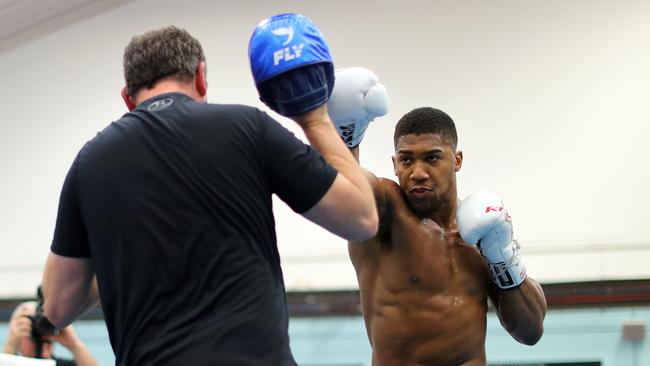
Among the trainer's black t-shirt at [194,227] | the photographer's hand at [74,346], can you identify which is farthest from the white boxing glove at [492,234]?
the photographer's hand at [74,346]

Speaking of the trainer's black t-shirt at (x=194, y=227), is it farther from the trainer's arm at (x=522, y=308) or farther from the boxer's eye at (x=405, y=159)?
the trainer's arm at (x=522, y=308)

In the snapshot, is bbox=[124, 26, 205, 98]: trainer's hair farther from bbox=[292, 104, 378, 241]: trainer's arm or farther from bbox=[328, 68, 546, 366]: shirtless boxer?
bbox=[328, 68, 546, 366]: shirtless boxer

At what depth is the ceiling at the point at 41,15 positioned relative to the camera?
233 inches

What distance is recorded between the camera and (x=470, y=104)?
4.98 meters

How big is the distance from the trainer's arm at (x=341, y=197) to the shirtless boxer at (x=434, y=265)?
89 centimetres

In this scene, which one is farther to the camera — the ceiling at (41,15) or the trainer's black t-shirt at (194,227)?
the ceiling at (41,15)

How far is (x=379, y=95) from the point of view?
7.21 feet

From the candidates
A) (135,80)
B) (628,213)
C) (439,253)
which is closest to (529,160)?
(628,213)

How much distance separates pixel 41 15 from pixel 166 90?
16.3ft

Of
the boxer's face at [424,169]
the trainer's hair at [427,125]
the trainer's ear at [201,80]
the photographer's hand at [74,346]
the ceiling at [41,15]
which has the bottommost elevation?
→ the photographer's hand at [74,346]

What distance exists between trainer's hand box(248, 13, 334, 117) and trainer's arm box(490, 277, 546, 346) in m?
1.14

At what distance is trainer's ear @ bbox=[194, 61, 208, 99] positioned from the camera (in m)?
1.44

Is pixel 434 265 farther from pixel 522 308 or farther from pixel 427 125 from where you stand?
pixel 427 125

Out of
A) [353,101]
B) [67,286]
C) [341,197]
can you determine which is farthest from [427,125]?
[67,286]
